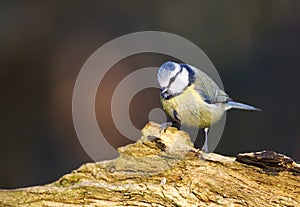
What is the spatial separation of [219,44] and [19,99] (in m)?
0.99

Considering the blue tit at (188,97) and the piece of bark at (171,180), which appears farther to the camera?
the blue tit at (188,97)

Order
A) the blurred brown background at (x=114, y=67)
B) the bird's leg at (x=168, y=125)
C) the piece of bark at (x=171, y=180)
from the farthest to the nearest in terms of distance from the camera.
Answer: the blurred brown background at (x=114, y=67) → the bird's leg at (x=168, y=125) → the piece of bark at (x=171, y=180)

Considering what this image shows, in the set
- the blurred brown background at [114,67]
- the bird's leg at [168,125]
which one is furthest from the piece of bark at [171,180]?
the blurred brown background at [114,67]

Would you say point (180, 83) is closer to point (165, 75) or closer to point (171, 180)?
point (165, 75)

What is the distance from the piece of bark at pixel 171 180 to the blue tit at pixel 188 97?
83 mm

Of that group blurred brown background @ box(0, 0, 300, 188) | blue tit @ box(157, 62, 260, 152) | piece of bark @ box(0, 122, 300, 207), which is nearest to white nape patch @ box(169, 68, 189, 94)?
blue tit @ box(157, 62, 260, 152)

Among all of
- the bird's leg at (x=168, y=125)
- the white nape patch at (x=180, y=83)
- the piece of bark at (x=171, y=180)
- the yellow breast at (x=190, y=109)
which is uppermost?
the white nape patch at (x=180, y=83)

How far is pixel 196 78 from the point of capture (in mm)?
1193

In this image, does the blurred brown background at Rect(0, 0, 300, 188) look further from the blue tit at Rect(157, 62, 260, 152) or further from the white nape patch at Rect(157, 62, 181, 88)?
the white nape patch at Rect(157, 62, 181, 88)

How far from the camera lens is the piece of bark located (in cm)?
93

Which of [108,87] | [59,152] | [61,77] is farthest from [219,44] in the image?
[59,152]

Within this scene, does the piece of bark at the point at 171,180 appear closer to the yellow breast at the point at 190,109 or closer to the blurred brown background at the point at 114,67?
the yellow breast at the point at 190,109

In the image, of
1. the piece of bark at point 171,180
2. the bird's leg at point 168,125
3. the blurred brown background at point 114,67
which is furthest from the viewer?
the blurred brown background at point 114,67

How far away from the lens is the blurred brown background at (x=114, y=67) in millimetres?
2094
